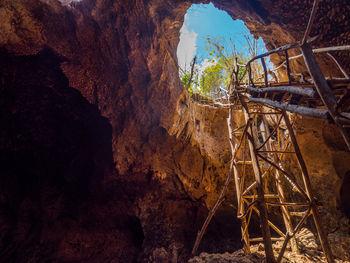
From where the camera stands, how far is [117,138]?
697 centimetres

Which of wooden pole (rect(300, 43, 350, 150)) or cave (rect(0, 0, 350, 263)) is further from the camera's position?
cave (rect(0, 0, 350, 263))

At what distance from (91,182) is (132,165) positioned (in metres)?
1.74

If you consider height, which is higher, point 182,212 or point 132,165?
point 132,165

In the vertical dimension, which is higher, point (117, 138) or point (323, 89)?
point (117, 138)

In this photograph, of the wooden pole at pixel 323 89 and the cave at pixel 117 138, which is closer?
the wooden pole at pixel 323 89

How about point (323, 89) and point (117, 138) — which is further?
point (117, 138)

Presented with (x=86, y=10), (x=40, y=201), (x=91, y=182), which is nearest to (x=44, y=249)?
(x=40, y=201)

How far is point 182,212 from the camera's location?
7.20 m

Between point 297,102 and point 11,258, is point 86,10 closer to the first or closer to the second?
point 297,102

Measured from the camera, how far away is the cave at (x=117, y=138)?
15.6ft

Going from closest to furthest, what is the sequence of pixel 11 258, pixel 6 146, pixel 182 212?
1. pixel 11 258
2. pixel 6 146
3. pixel 182 212

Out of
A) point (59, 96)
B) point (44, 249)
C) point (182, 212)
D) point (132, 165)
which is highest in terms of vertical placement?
point (59, 96)

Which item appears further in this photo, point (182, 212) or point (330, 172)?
point (182, 212)

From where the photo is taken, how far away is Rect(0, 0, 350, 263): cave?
4758mm
